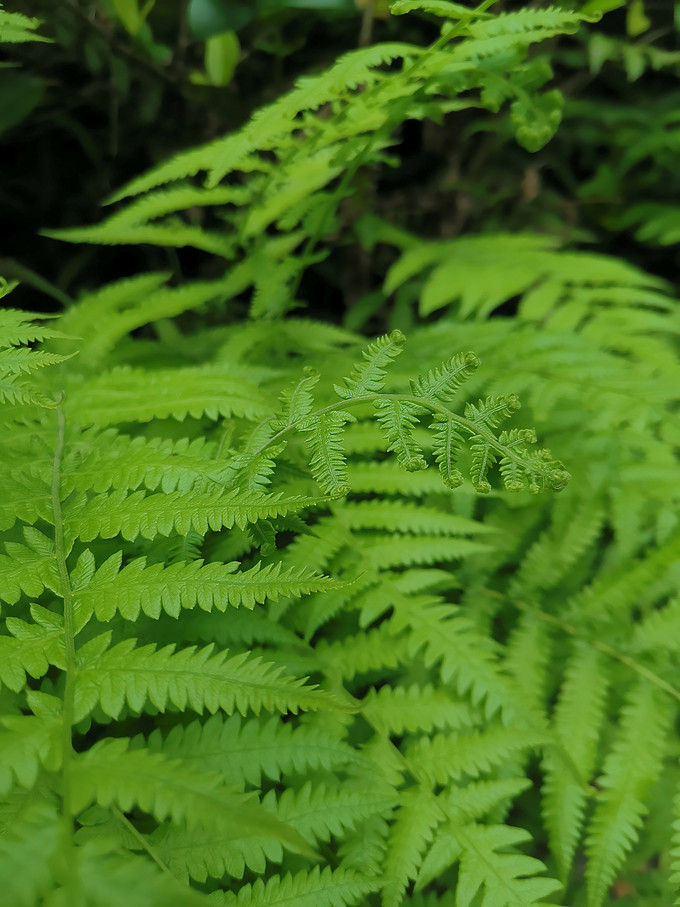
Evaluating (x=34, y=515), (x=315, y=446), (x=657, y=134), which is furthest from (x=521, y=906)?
(x=657, y=134)

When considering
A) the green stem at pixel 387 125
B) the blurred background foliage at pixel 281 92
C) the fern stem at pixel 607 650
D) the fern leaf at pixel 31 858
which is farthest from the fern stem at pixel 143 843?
the blurred background foliage at pixel 281 92

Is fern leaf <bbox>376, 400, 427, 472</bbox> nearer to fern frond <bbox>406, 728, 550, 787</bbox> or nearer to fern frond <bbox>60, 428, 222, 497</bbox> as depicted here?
fern frond <bbox>60, 428, 222, 497</bbox>

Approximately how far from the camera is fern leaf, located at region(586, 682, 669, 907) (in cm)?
87

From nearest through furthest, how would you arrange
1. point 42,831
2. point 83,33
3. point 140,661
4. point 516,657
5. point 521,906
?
point 42,831, point 140,661, point 521,906, point 516,657, point 83,33

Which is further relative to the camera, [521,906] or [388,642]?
[388,642]

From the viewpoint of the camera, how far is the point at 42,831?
1.44 feet

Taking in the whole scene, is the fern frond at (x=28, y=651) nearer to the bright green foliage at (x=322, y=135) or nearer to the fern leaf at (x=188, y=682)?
the fern leaf at (x=188, y=682)

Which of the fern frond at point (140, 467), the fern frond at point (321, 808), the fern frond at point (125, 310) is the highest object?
the fern frond at point (125, 310)

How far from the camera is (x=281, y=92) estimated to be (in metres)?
1.80

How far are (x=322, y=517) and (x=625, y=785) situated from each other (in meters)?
0.58

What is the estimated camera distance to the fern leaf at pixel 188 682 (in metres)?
0.59

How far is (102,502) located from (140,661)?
218 millimetres

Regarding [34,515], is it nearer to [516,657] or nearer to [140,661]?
[140,661]

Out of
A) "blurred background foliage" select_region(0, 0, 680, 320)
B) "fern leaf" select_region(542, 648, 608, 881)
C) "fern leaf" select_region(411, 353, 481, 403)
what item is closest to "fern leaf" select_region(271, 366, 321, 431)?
"fern leaf" select_region(411, 353, 481, 403)
